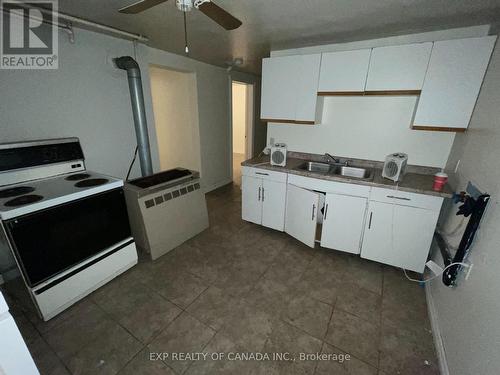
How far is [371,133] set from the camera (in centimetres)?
248

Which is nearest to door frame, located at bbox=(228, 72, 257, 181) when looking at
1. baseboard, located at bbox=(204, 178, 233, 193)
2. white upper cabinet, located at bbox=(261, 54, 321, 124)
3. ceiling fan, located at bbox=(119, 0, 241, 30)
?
baseboard, located at bbox=(204, 178, 233, 193)

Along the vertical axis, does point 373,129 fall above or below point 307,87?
below

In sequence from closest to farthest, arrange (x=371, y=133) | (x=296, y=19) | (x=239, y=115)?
(x=296, y=19)
(x=371, y=133)
(x=239, y=115)

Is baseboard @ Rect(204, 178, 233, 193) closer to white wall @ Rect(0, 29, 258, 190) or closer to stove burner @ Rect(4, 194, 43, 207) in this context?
white wall @ Rect(0, 29, 258, 190)

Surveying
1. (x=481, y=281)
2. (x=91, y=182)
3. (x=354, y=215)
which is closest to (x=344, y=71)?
(x=354, y=215)

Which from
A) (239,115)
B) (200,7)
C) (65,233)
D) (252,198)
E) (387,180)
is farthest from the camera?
(239,115)

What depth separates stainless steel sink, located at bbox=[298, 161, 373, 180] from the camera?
8.19ft

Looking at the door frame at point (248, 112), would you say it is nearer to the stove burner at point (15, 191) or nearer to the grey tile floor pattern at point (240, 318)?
the grey tile floor pattern at point (240, 318)

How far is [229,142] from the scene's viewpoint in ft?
14.1

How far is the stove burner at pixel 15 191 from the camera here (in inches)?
60.2

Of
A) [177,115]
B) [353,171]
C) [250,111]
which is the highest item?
[250,111]

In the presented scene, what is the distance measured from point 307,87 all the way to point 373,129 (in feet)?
2.92

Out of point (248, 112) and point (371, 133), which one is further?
point (248, 112)

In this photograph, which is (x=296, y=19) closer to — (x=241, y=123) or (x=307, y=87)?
(x=307, y=87)
